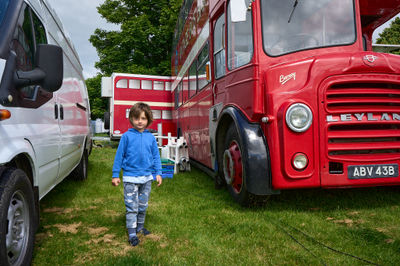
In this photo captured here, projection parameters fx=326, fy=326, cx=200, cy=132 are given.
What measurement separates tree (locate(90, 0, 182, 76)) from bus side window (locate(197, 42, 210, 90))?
53.1ft

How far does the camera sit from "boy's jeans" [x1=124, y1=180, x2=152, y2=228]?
10.3 ft

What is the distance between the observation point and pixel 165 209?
4184 mm

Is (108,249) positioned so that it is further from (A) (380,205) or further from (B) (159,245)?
(A) (380,205)

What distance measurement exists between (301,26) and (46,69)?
2.85 meters

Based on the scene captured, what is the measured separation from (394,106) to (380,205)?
1330 mm

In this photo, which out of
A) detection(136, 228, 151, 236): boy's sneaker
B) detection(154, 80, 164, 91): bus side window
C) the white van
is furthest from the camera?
detection(154, 80, 164, 91): bus side window

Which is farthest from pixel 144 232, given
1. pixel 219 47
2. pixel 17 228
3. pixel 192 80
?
pixel 192 80

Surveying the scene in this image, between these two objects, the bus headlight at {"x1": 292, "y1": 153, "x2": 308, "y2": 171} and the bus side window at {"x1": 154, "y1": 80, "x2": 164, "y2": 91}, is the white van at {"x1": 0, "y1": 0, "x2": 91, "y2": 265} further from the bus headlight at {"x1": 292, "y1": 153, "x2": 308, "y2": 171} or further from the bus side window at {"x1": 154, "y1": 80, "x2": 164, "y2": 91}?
the bus side window at {"x1": 154, "y1": 80, "x2": 164, "y2": 91}

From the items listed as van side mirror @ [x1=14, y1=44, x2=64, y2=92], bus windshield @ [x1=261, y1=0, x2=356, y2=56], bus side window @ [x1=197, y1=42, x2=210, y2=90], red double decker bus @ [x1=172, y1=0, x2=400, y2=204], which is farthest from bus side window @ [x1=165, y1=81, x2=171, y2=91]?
van side mirror @ [x1=14, y1=44, x2=64, y2=92]

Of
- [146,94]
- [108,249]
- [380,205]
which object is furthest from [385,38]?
[108,249]

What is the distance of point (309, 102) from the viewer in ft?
11.4

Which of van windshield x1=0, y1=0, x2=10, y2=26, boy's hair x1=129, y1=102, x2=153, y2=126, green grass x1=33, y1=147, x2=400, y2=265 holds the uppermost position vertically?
van windshield x1=0, y1=0, x2=10, y2=26

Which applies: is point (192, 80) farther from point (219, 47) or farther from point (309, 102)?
point (309, 102)

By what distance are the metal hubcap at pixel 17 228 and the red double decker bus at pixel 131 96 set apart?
41.9ft
